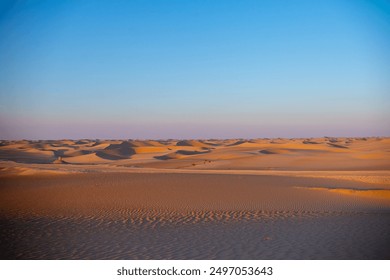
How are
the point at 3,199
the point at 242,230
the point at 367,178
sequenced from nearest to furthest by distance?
the point at 242,230 → the point at 3,199 → the point at 367,178

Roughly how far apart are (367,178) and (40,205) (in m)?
18.4

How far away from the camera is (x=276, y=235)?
371 inches

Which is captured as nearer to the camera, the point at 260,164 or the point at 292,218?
the point at 292,218

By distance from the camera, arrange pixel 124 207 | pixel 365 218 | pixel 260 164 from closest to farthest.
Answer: pixel 365 218 < pixel 124 207 < pixel 260 164

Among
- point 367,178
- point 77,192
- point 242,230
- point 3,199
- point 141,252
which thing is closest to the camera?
point 141,252

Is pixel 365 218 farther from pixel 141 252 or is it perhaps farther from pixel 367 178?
pixel 367 178

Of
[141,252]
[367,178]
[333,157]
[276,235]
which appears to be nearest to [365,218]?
[276,235]

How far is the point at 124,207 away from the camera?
13484 millimetres

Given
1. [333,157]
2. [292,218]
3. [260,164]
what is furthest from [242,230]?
[333,157]

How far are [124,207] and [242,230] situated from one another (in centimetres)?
535

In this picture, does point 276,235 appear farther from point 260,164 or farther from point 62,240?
point 260,164

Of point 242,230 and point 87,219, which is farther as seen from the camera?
point 87,219

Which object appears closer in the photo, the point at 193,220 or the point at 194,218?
the point at 193,220

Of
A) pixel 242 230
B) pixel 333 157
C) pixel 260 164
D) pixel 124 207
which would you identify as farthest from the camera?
pixel 333 157
